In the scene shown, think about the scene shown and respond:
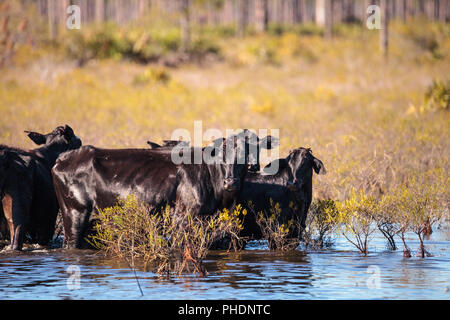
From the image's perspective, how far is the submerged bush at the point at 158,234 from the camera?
→ 905 cm

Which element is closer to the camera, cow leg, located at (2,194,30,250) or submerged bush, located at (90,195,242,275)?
submerged bush, located at (90,195,242,275)

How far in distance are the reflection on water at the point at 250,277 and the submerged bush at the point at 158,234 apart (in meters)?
0.21

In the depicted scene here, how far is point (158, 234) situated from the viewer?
952 cm

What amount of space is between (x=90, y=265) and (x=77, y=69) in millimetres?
24743

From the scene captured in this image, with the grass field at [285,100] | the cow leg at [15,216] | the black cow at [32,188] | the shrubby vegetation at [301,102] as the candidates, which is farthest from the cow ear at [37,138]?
the grass field at [285,100]

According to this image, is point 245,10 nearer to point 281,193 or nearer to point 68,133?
point 68,133

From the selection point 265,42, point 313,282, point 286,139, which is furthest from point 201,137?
point 265,42

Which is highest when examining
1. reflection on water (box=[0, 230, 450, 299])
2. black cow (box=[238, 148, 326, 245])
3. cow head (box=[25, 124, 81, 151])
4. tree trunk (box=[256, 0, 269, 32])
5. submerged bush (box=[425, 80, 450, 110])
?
tree trunk (box=[256, 0, 269, 32])

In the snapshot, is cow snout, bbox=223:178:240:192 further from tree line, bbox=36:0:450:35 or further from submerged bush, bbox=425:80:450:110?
tree line, bbox=36:0:450:35

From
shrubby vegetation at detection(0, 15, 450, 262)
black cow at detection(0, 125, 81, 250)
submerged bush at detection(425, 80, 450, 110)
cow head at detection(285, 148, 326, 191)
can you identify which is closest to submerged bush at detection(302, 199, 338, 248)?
shrubby vegetation at detection(0, 15, 450, 262)

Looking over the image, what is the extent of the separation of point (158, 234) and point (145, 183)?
99 centimetres

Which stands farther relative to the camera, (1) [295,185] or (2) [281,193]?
(2) [281,193]

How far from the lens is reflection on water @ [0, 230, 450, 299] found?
8.05 m

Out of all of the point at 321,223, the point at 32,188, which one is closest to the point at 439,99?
the point at 321,223
